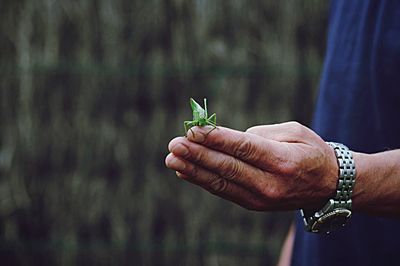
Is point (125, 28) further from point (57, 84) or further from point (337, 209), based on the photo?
point (337, 209)

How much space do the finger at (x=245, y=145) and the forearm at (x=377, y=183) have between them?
0.18 m

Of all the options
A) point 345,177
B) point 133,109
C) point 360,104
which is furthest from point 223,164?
point 133,109

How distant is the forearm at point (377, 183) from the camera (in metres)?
1.29

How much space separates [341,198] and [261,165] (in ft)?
0.62

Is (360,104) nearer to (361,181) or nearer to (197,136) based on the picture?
(361,181)

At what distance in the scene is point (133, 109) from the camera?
2.49 meters

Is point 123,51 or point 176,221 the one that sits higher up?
point 123,51

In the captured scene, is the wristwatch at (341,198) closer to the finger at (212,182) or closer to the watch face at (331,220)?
the watch face at (331,220)

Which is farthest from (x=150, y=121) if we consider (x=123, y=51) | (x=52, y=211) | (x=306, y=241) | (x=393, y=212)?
(x=393, y=212)

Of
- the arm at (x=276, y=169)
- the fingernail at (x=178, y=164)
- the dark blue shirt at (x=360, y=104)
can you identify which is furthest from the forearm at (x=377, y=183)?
the fingernail at (x=178, y=164)

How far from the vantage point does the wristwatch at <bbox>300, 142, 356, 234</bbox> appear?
1.27 meters

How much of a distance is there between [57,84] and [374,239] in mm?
1350

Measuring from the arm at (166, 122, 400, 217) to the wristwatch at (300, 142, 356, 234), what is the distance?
0.04ft

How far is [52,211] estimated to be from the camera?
8.29 feet
